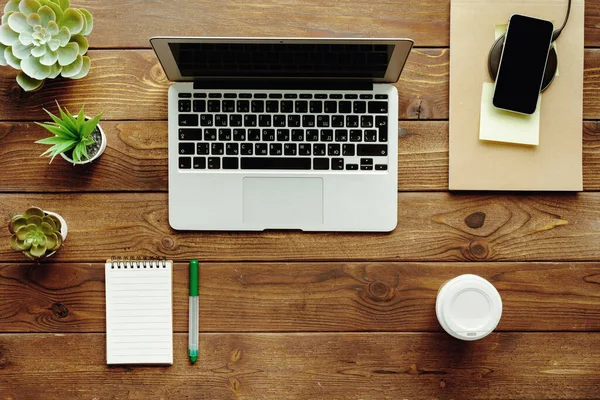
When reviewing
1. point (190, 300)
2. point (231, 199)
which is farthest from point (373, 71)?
point (190, 300)

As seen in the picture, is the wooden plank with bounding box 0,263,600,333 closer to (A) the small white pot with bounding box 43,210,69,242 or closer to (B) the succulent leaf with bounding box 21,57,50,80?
(A) the small white pot with bounding box 43,210,69,242

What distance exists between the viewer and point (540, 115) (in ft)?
2.63

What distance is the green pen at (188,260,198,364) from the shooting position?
0.81 m

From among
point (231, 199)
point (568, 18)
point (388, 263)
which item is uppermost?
point (568, 18)

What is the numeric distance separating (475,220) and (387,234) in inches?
6.3

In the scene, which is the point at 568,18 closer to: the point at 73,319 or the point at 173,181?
the point at 173,181

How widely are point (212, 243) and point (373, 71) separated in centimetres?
41

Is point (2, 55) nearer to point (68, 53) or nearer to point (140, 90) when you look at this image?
point (68, 53)

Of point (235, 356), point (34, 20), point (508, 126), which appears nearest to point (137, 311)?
point (235, 356)

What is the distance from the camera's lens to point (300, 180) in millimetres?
789

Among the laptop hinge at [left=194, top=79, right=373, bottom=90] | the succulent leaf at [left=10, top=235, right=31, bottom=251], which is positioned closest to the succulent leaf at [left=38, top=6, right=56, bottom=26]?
the laptop hinge at [left=194, top=79, right=373, bottom=90]

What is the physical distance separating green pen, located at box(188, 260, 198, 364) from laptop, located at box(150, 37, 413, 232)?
3.7 inches

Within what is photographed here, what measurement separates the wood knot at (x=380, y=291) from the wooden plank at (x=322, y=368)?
0.22 feet

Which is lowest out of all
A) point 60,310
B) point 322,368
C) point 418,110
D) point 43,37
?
point 322,368
